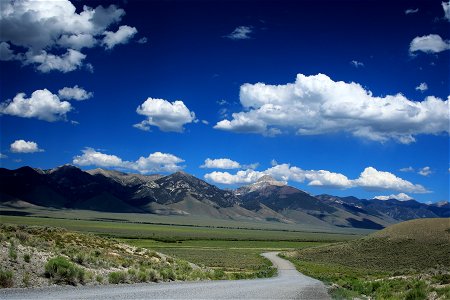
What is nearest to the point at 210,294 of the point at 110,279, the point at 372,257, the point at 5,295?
the point at 110,279

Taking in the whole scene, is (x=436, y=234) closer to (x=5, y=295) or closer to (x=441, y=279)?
(x=441, y=279)

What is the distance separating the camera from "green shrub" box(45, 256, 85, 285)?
20.7 metres

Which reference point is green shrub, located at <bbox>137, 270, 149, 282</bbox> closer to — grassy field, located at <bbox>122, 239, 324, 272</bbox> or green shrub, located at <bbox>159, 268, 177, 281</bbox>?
green shrub, located at <bbox>159, 268, 177, 281</bbox>

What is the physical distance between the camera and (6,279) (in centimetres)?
1814

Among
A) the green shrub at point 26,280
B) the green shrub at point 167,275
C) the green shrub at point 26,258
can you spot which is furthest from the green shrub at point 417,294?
the green shrub at point 26,258

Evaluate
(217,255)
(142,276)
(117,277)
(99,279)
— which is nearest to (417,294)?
(142,276)

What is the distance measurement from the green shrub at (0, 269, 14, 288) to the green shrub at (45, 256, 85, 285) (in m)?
2.30

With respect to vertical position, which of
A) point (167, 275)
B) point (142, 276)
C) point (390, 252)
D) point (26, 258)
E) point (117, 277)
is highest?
point (26, 258)

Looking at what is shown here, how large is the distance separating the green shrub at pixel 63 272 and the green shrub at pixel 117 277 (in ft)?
6.58

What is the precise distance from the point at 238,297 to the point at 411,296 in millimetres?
10378

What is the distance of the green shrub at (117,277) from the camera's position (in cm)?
2322

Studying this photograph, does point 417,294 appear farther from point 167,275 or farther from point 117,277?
point 117,277

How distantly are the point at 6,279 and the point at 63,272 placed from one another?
126 inches

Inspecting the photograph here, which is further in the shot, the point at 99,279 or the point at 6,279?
the point at 99,279
